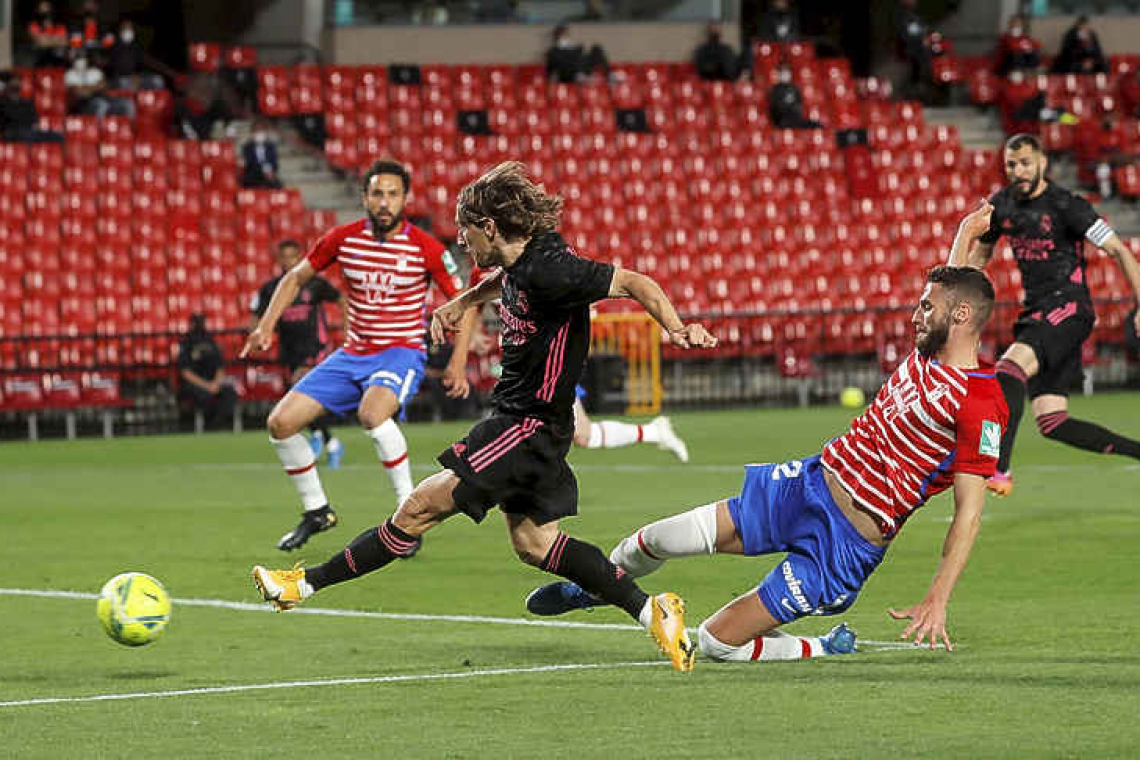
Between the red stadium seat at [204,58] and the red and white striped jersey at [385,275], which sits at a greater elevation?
the red stadium seat at [204,58]

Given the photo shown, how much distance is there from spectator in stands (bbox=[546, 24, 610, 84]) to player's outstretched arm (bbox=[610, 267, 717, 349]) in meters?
22.6

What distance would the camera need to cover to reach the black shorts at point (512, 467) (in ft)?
23.2

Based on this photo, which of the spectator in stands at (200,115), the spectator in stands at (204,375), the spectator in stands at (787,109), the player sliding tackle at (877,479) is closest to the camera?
the player sliding tackle at (877,479)

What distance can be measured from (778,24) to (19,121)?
1218 cm

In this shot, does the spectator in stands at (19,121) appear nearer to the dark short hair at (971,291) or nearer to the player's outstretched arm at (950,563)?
the dark short hair at (971,291)

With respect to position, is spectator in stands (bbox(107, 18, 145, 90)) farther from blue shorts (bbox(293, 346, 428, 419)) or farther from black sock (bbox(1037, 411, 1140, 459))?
black sock (bbox(1037, 411, 1140, 459))

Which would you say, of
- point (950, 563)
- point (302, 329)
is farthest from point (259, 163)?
point (950, 563)

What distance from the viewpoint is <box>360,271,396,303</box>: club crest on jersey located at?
11164mm

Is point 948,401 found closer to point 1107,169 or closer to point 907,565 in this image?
point 907,565

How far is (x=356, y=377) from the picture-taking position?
11.1 meters

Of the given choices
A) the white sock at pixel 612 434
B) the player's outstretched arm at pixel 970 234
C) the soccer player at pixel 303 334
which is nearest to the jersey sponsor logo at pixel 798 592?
the player's outstretched arm at pixel 970 234

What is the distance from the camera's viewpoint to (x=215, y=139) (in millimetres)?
27000

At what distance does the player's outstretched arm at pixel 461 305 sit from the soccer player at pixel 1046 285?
4.91 meters

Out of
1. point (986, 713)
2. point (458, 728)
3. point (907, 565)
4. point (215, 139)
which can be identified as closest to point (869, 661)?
point (986, 713)
